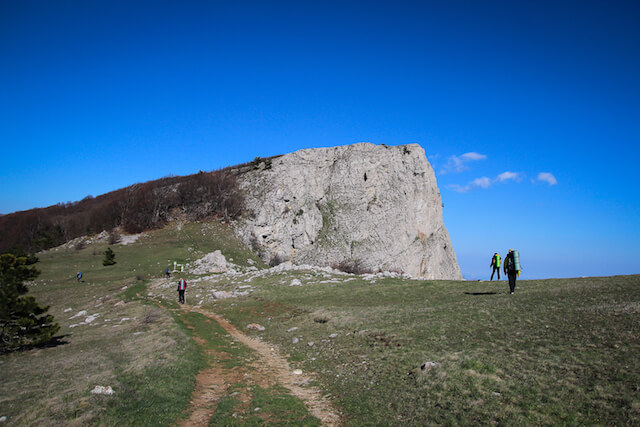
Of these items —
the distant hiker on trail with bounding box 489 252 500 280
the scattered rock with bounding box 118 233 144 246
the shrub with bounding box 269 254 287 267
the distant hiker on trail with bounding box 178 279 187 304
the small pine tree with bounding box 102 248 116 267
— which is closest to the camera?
the distant hiker on trail with bounding box 489 252 500 280

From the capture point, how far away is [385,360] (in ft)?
43.5

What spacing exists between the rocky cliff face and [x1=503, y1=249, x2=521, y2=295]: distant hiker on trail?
57.9m

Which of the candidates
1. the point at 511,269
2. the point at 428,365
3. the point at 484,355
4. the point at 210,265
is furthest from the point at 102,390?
the point at 210,265

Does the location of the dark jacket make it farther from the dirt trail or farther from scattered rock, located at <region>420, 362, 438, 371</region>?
the dirt trail

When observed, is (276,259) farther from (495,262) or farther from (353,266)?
(495,262)

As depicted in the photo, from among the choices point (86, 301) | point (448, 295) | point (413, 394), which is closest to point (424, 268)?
point (448, 295)

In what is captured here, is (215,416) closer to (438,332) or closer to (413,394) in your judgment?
(413,394)

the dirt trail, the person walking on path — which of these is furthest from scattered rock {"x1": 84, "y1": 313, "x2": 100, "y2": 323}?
the person walking on path

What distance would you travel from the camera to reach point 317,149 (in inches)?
3629

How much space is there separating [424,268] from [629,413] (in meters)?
82.5

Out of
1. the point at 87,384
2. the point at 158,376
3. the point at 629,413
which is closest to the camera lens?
the point at 629,413

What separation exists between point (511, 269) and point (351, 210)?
211 ft

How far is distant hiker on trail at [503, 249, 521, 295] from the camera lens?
2066 centimetres

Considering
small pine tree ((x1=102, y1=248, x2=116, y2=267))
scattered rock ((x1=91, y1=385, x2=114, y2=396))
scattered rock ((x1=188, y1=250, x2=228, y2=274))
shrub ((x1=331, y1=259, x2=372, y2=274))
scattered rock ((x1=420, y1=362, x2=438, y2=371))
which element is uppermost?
small pine tree ((x1=102, y1=248, x2=116, y2=267))
